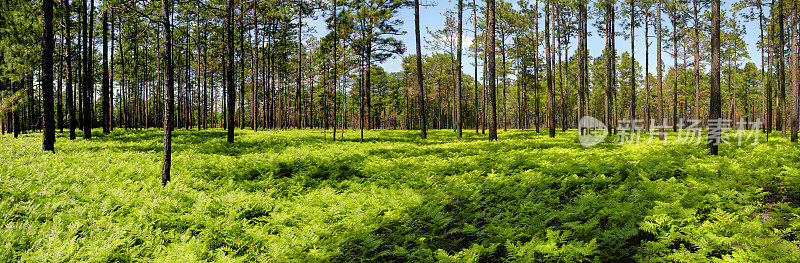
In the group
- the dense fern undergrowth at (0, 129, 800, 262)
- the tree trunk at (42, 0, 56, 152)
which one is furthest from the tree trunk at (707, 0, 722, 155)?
the tree trunk at (42, 0, 56, 152)

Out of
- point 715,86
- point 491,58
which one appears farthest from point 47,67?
point 715,86

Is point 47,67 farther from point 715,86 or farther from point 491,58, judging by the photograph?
point 715,86

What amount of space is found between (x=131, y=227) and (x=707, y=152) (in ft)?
51.6

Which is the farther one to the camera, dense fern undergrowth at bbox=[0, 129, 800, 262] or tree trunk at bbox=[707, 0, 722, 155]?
tree trunk at bbox=[707, 0, 722, 155]

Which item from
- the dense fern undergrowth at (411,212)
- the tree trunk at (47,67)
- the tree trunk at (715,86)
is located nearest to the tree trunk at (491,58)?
the dense fern undergrowth at (411,212)

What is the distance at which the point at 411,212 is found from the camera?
19.1 ft

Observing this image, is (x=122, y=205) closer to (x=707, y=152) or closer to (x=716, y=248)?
(x=716, y=248)

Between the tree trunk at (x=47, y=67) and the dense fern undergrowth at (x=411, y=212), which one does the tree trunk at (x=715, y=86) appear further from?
the tree trunk at (x=47, y=67)

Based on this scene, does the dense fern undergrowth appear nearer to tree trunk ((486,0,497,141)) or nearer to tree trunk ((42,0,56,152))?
tree trunk ((42,0,56,152))

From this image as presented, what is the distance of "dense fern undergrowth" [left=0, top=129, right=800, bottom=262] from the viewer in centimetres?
412

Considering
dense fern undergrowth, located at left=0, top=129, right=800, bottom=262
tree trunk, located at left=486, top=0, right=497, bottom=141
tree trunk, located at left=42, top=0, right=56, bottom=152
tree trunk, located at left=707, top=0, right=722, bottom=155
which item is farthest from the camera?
tree trunk, located at left=486, top=0, right=497, bottom=141

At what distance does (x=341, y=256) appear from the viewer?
14.6 ft

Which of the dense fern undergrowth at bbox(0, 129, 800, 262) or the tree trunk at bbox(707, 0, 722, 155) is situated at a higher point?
the tree trunk at bbox(707, 0, 722, 155)

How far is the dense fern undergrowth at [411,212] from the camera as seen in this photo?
162 inches
